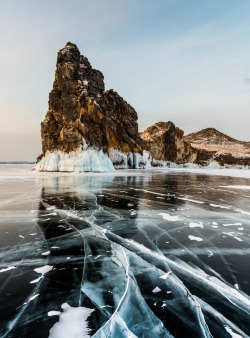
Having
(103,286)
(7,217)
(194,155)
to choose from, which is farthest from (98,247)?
(194,155)

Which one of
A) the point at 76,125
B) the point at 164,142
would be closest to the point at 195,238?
the point at 76,125

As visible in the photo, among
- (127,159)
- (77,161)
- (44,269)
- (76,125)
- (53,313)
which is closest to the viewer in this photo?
(53,313)

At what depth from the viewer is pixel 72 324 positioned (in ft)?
5.97

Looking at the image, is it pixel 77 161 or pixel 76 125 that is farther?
pixel 76 125

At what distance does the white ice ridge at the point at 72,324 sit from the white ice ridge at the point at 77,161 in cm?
3381

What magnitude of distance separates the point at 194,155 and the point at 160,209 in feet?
381

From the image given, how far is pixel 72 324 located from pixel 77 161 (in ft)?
115

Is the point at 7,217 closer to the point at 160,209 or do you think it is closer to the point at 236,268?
the point at 160,209

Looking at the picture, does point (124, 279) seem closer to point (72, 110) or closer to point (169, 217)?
point (169, 217)

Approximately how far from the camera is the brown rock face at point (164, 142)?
298 ft

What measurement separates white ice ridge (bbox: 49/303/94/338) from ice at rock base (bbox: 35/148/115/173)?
33814 millimetres

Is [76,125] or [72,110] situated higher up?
[72,110]

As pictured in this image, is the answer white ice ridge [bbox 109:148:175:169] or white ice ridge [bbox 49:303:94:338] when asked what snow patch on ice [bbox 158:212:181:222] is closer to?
white ice ridge [bbox 49:303:94:338]

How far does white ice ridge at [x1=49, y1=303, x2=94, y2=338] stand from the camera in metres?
1.73
